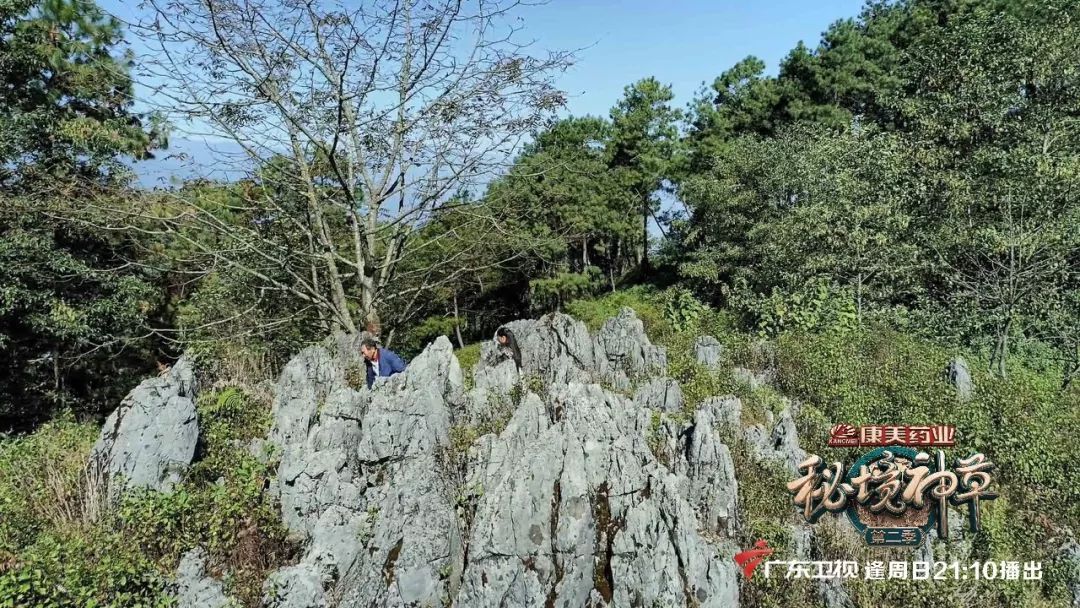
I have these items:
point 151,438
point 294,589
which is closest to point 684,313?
point 151,438

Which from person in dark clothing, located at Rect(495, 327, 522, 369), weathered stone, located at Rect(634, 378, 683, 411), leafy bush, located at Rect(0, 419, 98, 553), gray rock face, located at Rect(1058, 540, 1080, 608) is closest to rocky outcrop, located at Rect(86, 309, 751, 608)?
leafy bush, located at Rect(0, 419, 98, 553)

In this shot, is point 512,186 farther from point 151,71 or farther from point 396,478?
point 396,478

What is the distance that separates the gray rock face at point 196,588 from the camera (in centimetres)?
465

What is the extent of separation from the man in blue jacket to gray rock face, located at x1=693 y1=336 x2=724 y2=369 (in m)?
6.04

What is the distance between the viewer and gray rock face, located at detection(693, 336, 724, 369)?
11644 mm

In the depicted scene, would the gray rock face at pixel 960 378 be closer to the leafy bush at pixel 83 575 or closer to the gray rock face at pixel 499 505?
the gray rock face at pixel 499 505

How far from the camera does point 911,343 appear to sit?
491 inches

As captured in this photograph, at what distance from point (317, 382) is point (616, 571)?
15.1ft

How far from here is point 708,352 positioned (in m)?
11.9

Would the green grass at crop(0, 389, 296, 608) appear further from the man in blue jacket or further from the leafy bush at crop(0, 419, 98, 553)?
the man in blue jacket

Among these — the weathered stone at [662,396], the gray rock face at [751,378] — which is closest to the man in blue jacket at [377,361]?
the weathered stone at [662,396]

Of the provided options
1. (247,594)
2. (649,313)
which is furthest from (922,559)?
(649,313)

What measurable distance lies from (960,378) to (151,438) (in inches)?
435

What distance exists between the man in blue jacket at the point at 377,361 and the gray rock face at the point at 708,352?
604 centimetres
